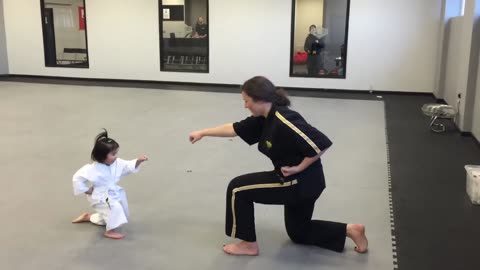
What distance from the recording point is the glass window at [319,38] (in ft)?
36.5

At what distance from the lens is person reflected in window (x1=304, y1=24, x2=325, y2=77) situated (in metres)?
11.3

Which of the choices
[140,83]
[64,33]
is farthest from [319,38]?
[64,33]

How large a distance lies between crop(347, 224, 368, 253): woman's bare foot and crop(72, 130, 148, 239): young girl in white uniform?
1.42 m

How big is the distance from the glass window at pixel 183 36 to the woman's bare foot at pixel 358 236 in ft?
30.1

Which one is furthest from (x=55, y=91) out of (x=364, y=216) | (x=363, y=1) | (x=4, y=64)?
(x=364, y=216)

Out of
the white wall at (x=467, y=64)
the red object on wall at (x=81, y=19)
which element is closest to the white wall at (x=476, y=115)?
the white wall at (x=467, y=64)

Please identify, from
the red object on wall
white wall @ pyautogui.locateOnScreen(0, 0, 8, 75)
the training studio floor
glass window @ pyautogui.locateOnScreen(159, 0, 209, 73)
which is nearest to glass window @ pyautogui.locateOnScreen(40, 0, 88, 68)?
the red object on wall

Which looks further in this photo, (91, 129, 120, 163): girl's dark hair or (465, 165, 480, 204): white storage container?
(465, 165, 480, 204): white storage container

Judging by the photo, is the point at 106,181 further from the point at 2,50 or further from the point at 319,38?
the point at 2,50

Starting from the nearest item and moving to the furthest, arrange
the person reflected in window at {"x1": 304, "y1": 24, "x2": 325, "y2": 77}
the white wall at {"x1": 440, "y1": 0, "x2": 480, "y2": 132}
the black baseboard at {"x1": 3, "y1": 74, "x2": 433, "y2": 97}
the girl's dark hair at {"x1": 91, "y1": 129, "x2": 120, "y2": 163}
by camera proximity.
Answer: the girl's dark hair at {"x1": 91, "y1": 129, "x2": 120, "y2": 163} < the white wall at {"x1": 440, "y1": 0, "x2": 480, "y2": 132} < the black baseboard at {"x1": 3, "y1": 74, "x2": 433, "y2": 97} < the person reflected in window at {"x1": 304, "y1": 24, "x2": 325, "y2": 77}

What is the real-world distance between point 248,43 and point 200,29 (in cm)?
126

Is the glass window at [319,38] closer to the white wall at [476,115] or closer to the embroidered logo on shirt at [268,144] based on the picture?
the white wall at [476,115]

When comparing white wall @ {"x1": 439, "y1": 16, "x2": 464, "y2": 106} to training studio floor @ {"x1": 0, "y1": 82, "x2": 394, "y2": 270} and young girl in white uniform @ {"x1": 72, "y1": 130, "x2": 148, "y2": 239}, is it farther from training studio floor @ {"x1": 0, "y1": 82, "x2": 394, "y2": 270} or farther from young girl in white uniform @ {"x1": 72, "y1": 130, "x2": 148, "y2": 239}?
young girl in white uniform @ {"x1": 72, "y1": 130, "x2": 148, "y2": 239}

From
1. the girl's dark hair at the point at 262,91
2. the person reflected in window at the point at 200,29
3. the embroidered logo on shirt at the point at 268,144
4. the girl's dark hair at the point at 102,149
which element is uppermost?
the person reflected in window at the point at 200,29
